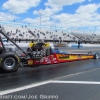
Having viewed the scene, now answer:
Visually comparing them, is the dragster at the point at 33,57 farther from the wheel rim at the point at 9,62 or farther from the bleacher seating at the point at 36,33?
the bleacher seating at the point at 36,33

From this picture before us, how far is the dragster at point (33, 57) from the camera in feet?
26.5

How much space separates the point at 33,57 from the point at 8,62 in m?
1.78

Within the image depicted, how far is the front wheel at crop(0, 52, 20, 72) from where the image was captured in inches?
312

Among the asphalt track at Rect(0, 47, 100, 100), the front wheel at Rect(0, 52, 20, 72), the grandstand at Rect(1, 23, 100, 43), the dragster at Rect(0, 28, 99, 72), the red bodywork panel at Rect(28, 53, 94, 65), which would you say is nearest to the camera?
the asphalt track at Rect(0, 47, 100, 100)

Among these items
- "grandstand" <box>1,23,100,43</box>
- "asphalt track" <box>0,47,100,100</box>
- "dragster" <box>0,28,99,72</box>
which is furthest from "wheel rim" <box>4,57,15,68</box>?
"grandstand" <box>1,23,100,43</box>

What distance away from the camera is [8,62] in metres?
8.20

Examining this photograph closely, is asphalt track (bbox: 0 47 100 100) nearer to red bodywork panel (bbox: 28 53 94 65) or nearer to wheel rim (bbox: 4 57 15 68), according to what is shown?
wheel rim (bbox: 4 57 15 68)

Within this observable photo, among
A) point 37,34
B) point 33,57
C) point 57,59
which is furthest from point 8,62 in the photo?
point 37,34

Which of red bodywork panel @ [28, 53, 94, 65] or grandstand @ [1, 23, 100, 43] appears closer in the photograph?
red bodywork panel @ [28, 53, 94, 65]

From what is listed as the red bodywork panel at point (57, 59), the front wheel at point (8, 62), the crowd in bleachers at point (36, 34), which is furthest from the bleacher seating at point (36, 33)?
the front wheel at point (8, 62)

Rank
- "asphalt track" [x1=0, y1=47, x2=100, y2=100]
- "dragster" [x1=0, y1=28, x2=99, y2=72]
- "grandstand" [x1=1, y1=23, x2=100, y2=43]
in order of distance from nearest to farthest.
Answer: "asphalt track" [x1=0, y1=47, x2=100, y2=100], "dragster" [x1=0, y1=28, x2=99, y2=72], "grandstand" [x1=1, y1=23, x2=100, y2=43]

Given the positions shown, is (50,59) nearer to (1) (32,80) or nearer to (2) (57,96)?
(1) (32,80)

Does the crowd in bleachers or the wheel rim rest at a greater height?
the crowd in bleachers

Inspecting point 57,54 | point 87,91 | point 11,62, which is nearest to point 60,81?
point 87,91
